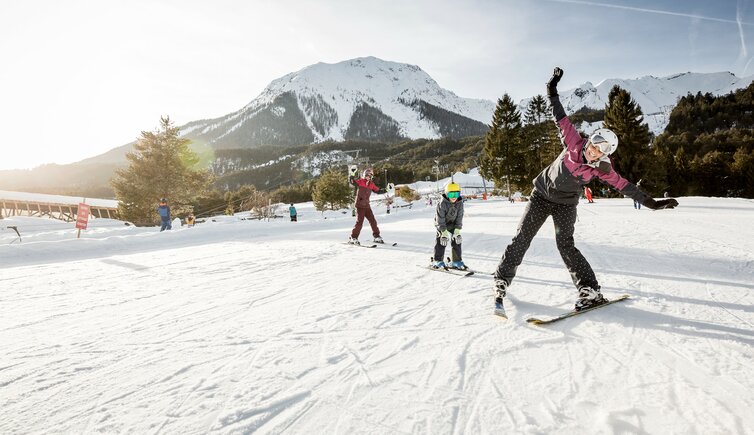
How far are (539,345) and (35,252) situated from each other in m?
11.5

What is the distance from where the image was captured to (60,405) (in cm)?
196

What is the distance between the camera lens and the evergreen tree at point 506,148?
42.7 m

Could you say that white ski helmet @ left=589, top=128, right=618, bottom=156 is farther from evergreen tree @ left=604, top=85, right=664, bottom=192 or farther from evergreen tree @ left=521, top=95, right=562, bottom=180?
evergreen tree @ left=521, top=95, right=562, bottom=180

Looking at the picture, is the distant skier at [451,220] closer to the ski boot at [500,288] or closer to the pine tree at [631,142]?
the ski boot at [500,288]

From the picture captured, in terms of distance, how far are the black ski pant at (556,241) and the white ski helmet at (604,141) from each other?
0.70 meters

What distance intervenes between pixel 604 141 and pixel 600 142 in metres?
0.04

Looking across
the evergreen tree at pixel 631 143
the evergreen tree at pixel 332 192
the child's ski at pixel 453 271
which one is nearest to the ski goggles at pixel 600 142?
the child's ski at pixel 453 271

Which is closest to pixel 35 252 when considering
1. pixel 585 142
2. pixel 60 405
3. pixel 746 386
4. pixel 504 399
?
pixel 60 405

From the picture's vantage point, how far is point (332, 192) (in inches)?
1850

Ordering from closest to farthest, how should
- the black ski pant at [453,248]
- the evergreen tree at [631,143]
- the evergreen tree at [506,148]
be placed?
the black ski pant at [453,248], the evergreen tree at [631,143], the evergreen tree at [506,148]

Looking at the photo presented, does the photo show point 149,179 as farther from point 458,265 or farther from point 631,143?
point 631,143

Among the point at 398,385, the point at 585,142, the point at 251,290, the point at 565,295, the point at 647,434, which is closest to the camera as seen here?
the point at 647,434

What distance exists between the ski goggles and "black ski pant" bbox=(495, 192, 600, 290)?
0.71m

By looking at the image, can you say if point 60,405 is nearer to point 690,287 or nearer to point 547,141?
point 690,287
